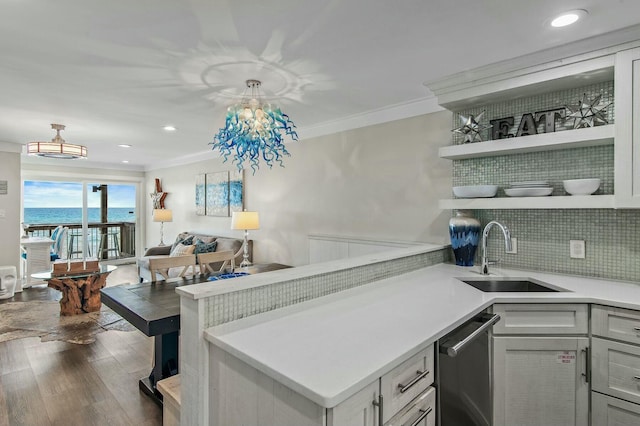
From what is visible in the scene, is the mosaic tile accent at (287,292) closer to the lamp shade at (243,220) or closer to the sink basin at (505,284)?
the sink basin at (505,284)

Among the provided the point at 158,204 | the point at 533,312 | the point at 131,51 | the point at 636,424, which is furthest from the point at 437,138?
the point at 158,204

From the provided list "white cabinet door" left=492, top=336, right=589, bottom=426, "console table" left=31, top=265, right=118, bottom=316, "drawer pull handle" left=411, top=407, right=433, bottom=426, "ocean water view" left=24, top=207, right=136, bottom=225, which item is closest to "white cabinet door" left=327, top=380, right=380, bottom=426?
"drawer pull handle" left=411, top=407, right=433, bottom=426

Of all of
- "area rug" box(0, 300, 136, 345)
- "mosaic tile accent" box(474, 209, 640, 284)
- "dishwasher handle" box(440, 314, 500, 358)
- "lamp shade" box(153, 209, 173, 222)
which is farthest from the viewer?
"lamp shade" box(153, 209, 173, 222)

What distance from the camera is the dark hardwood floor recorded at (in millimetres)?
2135

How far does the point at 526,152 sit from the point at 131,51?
8.98 feet

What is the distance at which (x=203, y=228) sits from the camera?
19.9 ft

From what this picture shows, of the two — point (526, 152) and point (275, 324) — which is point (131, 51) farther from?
point (526, 152)

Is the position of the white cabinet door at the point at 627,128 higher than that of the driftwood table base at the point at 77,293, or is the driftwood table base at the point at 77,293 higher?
the white cabinet door at the point at 627,128

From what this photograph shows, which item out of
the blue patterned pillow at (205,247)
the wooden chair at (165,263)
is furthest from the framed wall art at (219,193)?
the wooden chair at (165,263)

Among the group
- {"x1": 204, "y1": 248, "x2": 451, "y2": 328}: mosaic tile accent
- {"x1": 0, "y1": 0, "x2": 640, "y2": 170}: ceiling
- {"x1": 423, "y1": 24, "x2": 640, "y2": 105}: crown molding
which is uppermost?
{"x1": 0, "y1": 0, "x2": 640, "y2": 170}: ceiling

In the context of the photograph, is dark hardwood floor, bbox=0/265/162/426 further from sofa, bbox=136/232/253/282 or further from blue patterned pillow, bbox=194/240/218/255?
blue patterned pillow, bbox=194/240/218/255

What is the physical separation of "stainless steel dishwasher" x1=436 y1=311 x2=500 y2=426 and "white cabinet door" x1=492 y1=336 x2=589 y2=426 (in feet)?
0.25

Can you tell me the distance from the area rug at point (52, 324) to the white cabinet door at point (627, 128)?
4339 mm

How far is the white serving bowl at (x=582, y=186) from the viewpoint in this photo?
2.00m
